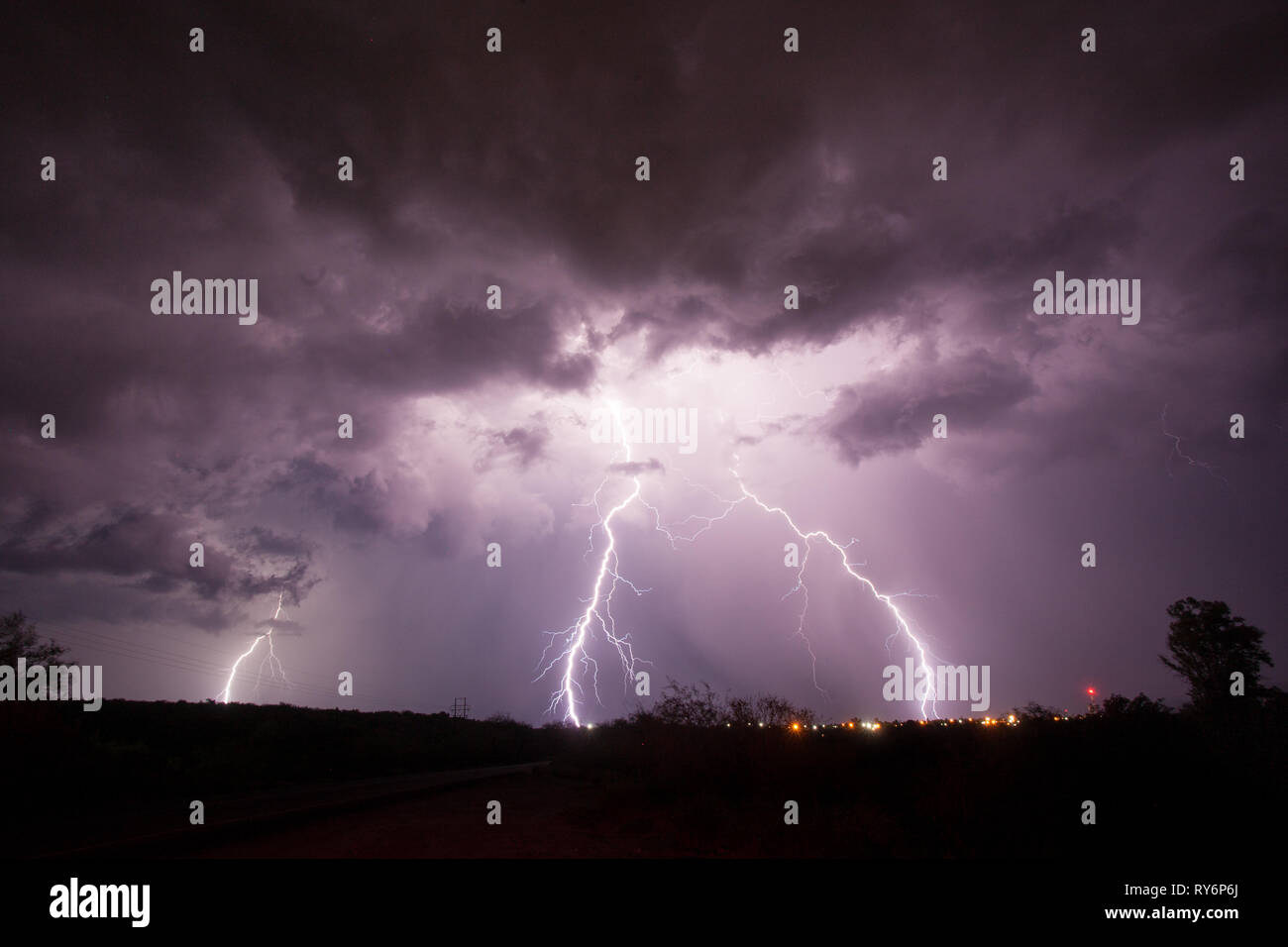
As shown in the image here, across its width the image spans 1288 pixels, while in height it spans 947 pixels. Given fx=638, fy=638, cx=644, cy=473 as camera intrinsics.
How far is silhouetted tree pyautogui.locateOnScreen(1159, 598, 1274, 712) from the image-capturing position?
3622cm

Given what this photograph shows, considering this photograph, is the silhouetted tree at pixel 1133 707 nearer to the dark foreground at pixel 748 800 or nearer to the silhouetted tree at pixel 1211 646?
the dark foreground at pixel 748 800

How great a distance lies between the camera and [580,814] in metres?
13.4

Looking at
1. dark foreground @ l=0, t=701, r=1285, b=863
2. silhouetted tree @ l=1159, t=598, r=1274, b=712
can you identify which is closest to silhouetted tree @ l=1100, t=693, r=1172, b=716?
dark foreground @ l=0, t=701, r=1285, b=863

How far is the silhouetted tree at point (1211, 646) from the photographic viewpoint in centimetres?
3622

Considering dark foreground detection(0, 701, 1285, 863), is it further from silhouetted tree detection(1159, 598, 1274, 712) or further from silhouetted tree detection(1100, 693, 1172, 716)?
silhouetted tree detection(1159, 598, 1274, 712)

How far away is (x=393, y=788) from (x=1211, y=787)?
18447 millimetres

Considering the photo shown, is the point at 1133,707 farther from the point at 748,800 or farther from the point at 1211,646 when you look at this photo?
the point at 1211,646

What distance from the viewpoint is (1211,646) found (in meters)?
37.6

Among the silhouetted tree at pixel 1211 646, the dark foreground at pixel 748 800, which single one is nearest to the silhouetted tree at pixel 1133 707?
the dark foreground at pixel 748 800

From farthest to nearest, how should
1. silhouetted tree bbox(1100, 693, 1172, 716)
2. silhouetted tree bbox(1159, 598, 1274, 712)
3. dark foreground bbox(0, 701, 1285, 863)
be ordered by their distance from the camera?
silhouetted tree bbox(1159, 598, 1274, 712), silhouetted tree bbox(1100, 693, 1172, 716), dark foreground bbox(0, 701, 1285, 863)

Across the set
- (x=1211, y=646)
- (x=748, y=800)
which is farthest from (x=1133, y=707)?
(x=1211, y=646)
